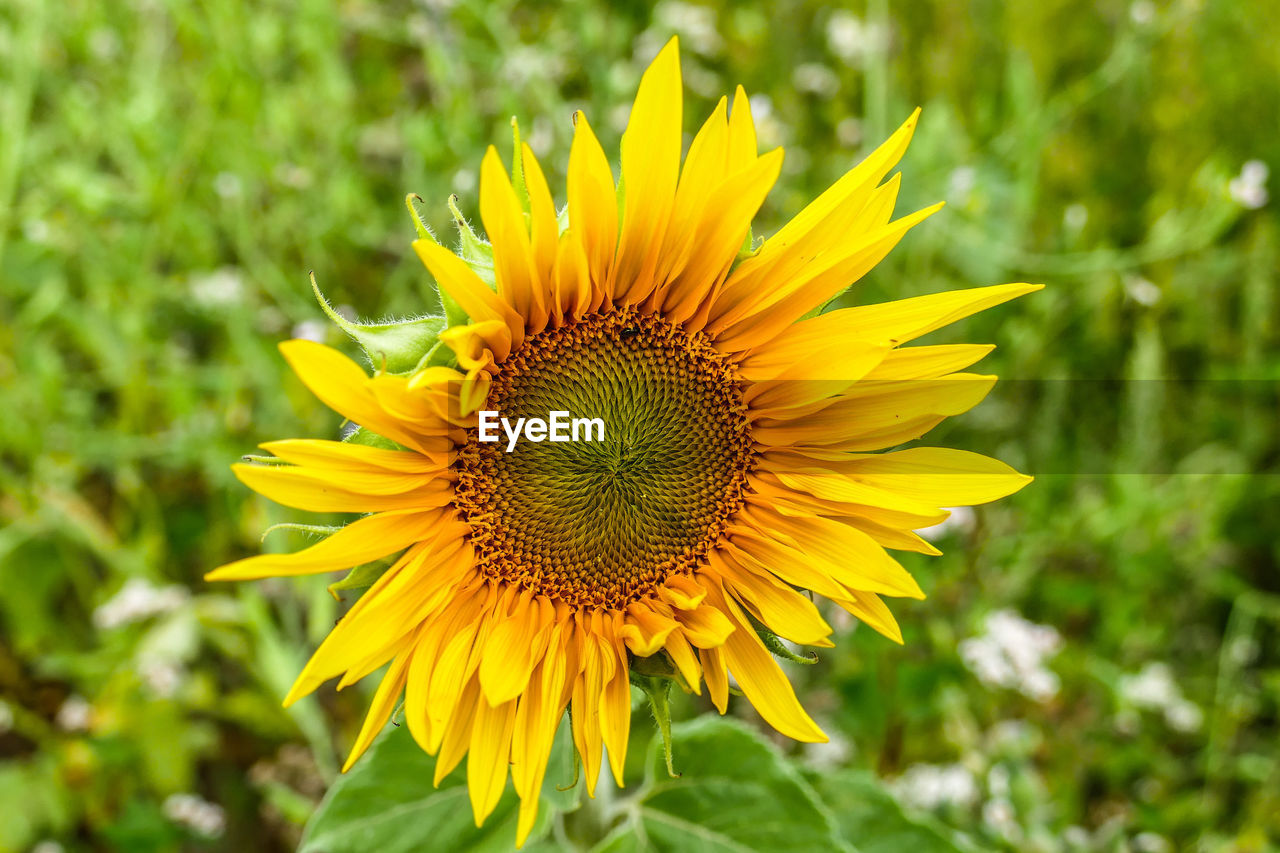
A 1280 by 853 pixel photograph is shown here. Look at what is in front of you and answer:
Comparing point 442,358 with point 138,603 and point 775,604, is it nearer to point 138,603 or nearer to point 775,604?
point 775,604

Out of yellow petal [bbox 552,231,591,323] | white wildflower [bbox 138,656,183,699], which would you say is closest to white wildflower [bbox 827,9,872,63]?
yellow petal [bbox 552,231,591,323]

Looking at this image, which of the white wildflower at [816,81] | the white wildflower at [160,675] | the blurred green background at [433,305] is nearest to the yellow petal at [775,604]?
the blurred green background at [433,305]

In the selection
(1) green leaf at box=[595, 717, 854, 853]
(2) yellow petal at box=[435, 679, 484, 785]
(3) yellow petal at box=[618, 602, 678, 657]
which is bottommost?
(1) green leaf at box=[595, 717, 854, 853]

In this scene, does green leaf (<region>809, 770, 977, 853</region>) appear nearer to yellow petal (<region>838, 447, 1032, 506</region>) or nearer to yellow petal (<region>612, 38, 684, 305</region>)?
yellow petal (<region>838, 447, 1032, 506</region>)

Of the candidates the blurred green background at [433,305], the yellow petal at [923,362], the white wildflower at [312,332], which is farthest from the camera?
the blurred green background at [433,305]

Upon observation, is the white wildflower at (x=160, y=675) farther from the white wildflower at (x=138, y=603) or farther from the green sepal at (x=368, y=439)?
the green sepal at (x=368, y=439)

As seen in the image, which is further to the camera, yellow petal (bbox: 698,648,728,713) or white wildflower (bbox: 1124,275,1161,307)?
white wildflower (bbox: 1124,275,1161,307)

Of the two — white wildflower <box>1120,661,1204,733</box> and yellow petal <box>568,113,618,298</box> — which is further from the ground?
yellow petal <box>568,113,618,298</box>

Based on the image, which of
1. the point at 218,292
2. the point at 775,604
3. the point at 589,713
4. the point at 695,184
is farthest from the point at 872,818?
the point at 218,292
